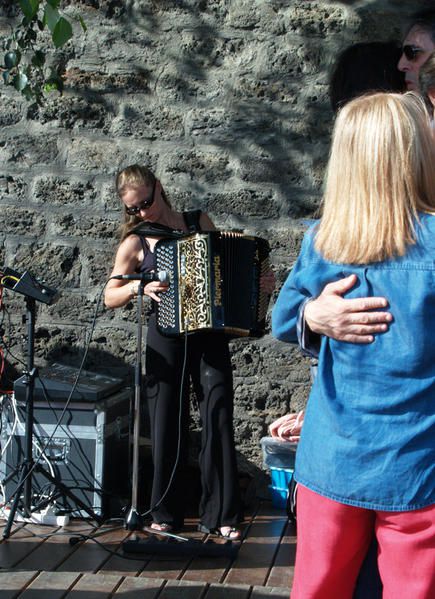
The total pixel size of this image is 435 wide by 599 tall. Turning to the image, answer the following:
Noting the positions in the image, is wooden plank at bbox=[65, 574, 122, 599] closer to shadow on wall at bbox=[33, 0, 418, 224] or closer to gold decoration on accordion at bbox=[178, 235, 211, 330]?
gold decoration on accordion at bbox=[178, 235, 211, 330]

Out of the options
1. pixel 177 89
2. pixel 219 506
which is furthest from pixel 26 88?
pixel 219 506

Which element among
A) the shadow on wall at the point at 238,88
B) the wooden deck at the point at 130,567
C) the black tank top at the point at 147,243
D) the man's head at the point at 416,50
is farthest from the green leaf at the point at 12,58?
the wooden deck at the point at 130,567

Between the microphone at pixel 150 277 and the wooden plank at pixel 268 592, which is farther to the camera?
the microphone at pixel 150 277

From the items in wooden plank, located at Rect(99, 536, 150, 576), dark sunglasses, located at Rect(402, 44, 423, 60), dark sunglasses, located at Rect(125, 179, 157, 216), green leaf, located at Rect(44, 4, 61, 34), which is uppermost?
green leaf, located at Rect(44, 4, 61, 34)

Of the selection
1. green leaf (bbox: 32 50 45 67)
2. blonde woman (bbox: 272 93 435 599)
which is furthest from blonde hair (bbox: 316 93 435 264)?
green leaf (bbox: 32 50 45 67)

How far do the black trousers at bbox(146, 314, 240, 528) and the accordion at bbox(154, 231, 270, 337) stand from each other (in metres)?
0.21

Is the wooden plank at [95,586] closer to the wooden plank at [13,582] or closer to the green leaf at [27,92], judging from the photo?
the wooden plank at [13,582]

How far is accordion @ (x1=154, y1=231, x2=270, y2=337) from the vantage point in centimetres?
392

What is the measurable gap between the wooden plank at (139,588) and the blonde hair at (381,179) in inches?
75.8

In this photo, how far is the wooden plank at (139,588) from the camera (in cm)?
330

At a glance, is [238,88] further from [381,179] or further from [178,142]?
[381,179]

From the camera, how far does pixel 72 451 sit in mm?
4461

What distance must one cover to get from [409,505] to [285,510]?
281 centimetres

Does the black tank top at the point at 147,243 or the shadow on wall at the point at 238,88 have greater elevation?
the shadow on wall at the point at 238,88
